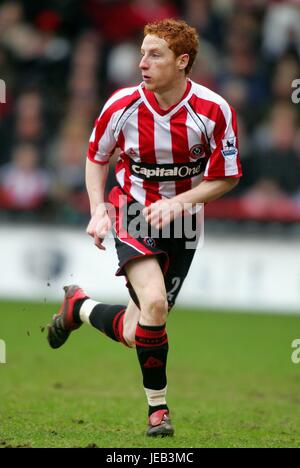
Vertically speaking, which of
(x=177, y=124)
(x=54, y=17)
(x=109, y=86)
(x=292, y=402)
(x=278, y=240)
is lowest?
(x=292, y=402)

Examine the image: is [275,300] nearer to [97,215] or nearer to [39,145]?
[39,145]

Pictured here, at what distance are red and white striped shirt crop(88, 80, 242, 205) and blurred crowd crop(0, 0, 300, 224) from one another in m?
6.28

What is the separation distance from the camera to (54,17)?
15.0 m

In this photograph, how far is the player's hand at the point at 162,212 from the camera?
6094 mm

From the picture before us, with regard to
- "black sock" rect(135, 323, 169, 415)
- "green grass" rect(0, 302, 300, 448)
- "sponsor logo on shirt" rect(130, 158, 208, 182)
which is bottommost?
"green grass" rect(0, 302, 300, 448)

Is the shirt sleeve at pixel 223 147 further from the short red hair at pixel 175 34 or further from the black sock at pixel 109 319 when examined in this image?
the black sock at pixel 109 319

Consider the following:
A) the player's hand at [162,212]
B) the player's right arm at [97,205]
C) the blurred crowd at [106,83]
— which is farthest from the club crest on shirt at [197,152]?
the blurred crowd at [106,83]

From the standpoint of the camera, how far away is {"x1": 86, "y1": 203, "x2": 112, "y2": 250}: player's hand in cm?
620

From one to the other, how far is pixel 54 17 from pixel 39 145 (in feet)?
7.68

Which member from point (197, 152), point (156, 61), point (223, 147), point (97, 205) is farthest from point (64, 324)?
point (156, 61)

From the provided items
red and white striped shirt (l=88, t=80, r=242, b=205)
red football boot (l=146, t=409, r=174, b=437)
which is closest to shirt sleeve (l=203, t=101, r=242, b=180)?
red and white striped shirt (l=88, t=80, r=242, b=205)

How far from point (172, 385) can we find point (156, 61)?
3134 millimetres

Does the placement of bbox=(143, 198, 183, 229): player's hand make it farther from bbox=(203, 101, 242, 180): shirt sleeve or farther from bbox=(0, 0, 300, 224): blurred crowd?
bbox=(0, 0, 300, 224): blurred crowd
